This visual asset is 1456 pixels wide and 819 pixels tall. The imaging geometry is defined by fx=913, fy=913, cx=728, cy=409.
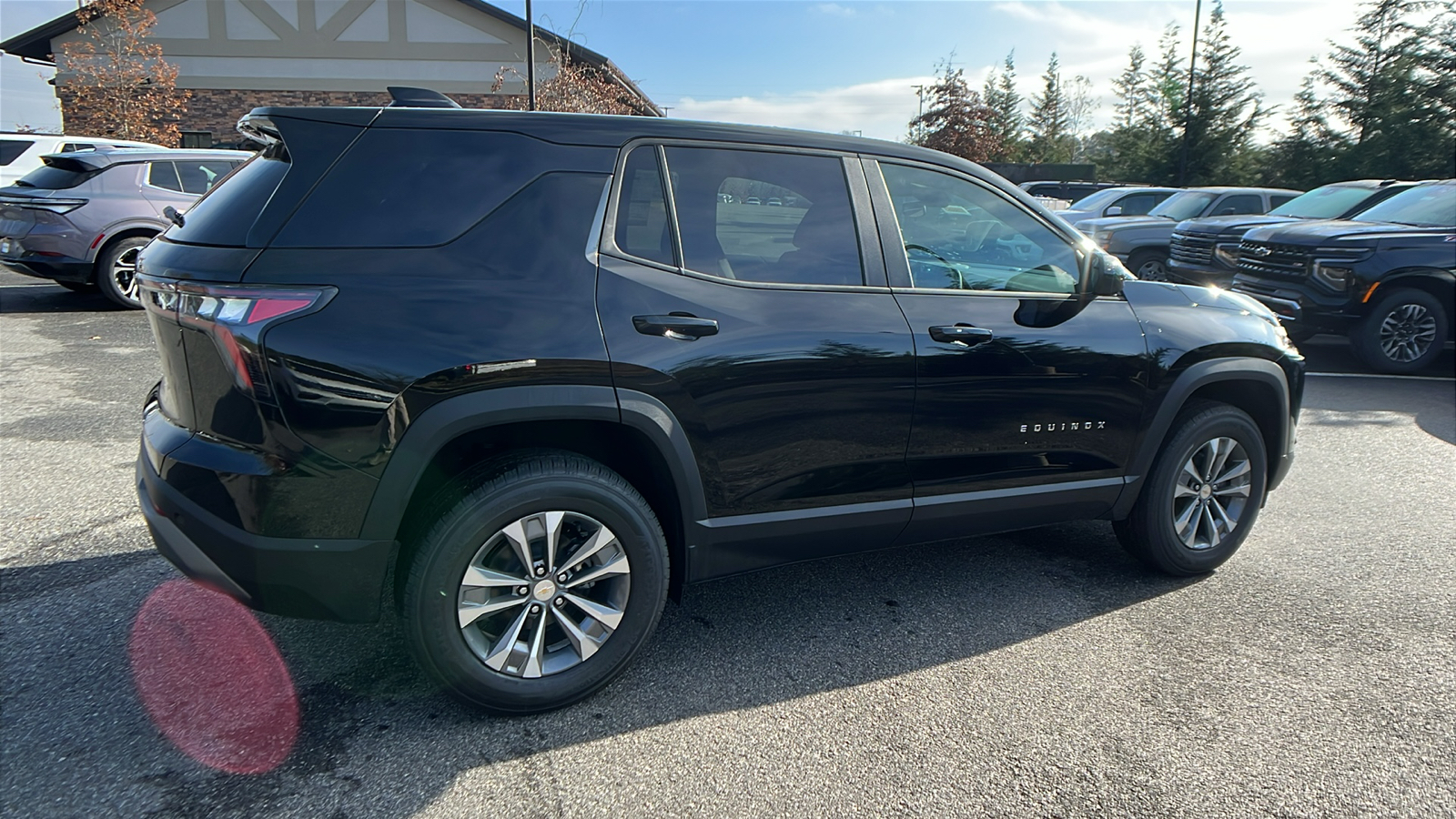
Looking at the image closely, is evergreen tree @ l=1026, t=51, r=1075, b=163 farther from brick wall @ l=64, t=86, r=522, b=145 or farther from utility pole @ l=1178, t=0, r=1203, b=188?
brick wall @ l=64, t=86, r=522, b=145

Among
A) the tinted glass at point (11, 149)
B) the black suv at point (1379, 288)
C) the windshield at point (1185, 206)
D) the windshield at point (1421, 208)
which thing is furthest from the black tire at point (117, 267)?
the windshield at point (1185, 206)

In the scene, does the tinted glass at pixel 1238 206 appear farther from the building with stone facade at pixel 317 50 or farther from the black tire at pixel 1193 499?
the building with stone facade at pixel 317 50

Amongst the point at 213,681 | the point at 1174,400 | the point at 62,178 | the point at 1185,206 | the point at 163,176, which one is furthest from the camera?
the point at 1185,206

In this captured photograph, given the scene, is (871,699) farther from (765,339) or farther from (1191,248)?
(1191,248)

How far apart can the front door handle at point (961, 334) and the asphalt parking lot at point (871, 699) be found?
1102 millimetres

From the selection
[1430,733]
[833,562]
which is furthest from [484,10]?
[1430,733]

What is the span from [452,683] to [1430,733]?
303 cm

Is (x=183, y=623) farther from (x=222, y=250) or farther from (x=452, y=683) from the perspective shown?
(x=222, y=250)

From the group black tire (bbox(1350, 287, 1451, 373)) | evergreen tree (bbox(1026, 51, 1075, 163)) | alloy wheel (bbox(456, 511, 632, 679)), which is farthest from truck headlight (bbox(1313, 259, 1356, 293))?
evergreen tree (bbox(1026, 51, 1075, 163))

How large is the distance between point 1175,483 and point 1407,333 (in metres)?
6.90

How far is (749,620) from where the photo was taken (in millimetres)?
3537

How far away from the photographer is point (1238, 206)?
14.9 m

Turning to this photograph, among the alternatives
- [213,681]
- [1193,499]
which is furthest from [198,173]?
[1193,499]

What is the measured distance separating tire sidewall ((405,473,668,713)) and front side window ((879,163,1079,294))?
139 centimetres
